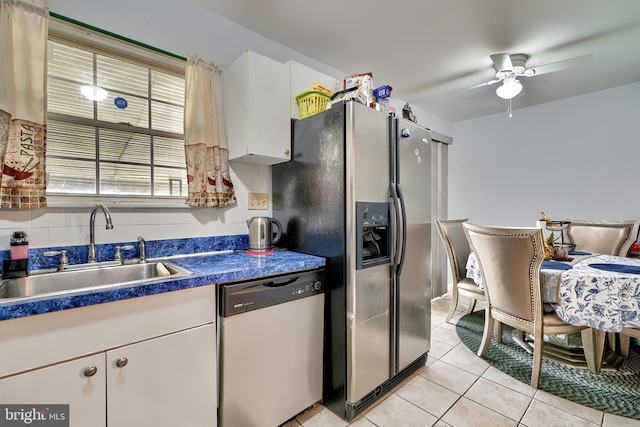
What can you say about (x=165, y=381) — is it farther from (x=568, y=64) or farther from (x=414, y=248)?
(x=568, y=64)

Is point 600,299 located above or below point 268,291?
below

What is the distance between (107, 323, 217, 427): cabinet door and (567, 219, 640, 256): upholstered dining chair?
340cm

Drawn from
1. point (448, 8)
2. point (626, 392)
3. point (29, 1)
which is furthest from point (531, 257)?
point (29, 1)

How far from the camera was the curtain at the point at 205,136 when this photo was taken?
179 centimetres

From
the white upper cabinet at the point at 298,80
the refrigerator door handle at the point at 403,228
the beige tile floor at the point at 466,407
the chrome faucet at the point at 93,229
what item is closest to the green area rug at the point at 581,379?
the beige tile floor at the point at 466,407

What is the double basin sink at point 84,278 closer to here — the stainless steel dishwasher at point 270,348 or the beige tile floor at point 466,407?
the stainless steel dishwasher at point 270,348

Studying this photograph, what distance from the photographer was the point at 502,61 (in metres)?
2.29

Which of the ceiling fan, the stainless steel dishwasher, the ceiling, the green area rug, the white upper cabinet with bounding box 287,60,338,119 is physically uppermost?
the ceiling

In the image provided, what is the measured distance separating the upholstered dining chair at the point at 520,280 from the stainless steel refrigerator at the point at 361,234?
49 centimetres

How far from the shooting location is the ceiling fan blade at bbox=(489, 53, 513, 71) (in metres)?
2.23

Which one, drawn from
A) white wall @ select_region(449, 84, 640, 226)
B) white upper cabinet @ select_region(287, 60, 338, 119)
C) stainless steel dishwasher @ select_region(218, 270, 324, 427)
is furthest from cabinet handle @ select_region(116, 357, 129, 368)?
white wall @ select_region(449, 84, 640, 226)

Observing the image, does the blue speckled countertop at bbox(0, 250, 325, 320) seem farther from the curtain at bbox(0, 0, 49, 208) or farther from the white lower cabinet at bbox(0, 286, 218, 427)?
the curtain at bbox(0, 0, 49, 208)

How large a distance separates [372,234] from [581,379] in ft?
5.77

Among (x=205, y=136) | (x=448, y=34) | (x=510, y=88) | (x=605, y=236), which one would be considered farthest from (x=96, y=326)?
(x=605, y=236)
